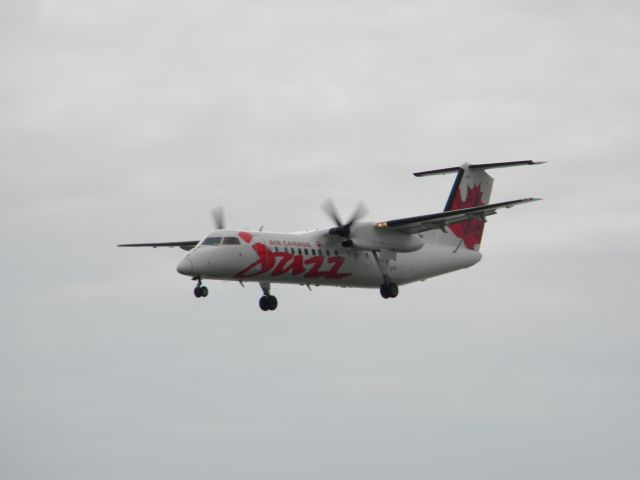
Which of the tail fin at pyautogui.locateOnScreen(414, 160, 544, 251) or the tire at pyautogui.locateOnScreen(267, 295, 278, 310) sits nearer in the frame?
the tire at pyautogui.locateOnScreen(267, 295, 278, 310)

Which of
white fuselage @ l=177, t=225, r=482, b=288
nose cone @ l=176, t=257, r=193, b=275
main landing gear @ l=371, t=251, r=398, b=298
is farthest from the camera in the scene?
main landing gear @ l=371, t=251, r=398, b=298

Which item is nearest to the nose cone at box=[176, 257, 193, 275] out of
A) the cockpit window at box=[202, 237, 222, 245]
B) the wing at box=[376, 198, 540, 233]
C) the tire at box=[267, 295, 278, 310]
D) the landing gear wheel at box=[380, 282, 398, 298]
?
the cockpit window at box=[202, 237, 222, 245]

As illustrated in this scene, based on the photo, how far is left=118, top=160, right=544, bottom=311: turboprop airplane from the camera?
38.3 metres

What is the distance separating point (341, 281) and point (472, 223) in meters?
7.13

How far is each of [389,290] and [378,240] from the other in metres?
2.06

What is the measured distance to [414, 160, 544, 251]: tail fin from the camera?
4559cm

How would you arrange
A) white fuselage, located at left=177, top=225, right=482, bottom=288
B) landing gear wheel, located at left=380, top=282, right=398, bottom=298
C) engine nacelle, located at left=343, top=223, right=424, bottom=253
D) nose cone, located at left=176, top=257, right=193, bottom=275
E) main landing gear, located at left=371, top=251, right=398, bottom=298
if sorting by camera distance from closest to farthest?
nose cone, located at left=176, top=257, right=193, bottom=275
white fuselage, located at left=177, top=225, right=482, bottom=288
engine nacelle, located at left=343, top=223, right=424, bottom=253
main landing gear, located at left=371, top=251, right=398, bottom=298
landing gear wheel, located at left=380, top=282, right=398, bottom=298

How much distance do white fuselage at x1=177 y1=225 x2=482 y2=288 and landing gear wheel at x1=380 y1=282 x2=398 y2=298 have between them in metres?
0.27

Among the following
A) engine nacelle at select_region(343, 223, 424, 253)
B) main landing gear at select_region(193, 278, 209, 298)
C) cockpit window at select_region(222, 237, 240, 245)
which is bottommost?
main landing gear at select_region(193, 278, 209, 298)

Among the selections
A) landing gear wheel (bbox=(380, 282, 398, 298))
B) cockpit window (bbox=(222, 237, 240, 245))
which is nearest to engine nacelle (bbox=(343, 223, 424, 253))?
landing gear wheel (bbox=(380, 282, 398, 298))

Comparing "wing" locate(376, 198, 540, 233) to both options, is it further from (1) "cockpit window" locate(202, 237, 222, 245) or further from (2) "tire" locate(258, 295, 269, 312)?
(1) "cockpit window" locate(202, 237, 222, 245)

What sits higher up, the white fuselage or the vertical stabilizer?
the vertical stabilizer

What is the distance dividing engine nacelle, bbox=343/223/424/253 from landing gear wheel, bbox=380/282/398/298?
1.39 m

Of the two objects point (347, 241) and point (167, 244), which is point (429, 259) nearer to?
point (347, 241)
